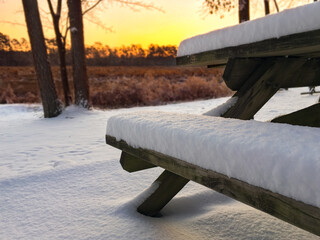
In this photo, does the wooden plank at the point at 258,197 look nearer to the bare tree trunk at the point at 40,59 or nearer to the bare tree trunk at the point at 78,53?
the bare tree trunk at the point at 40,59

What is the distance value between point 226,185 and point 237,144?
13cm

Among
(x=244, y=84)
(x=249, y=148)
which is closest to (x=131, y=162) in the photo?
(x=244, y=84)

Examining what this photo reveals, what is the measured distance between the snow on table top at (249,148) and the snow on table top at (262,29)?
1.34 feet

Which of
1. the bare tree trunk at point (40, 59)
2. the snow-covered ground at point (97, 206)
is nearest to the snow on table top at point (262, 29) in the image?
the snow-covered ground at point (97, 206)

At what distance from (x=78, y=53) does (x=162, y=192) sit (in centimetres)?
674

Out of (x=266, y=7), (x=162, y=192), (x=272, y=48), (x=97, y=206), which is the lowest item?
(x=97, y=206)

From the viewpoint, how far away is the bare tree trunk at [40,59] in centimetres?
651

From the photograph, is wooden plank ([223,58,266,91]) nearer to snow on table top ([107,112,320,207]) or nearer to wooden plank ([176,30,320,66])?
wooden plank ([176,30,320,66])

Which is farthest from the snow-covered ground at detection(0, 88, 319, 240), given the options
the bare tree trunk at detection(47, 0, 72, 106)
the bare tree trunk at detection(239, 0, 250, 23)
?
the bare tree trunk at detection(239, 0, 250, 23)

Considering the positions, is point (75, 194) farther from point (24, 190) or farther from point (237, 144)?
point (237, 144)

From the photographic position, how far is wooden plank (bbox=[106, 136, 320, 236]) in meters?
0.66

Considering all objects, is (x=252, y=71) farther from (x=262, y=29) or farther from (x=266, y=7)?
(x=266, y=7)

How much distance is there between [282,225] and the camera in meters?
1.60

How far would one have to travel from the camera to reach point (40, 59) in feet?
21.9
